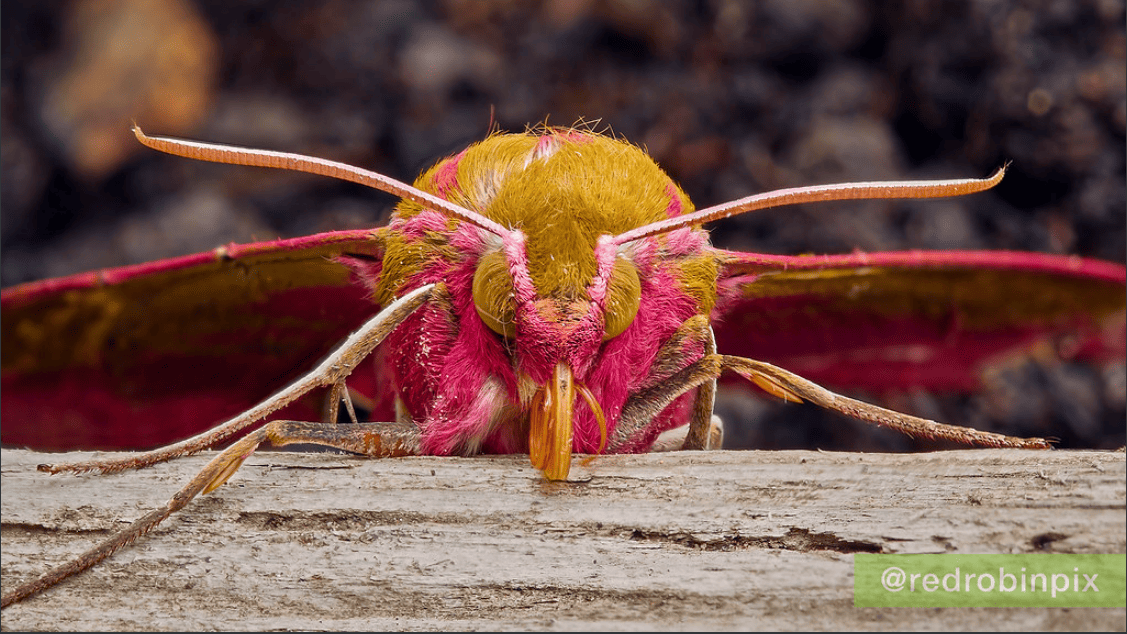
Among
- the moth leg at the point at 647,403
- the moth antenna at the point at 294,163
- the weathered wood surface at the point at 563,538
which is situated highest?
the moth antenna at the point at 294,163

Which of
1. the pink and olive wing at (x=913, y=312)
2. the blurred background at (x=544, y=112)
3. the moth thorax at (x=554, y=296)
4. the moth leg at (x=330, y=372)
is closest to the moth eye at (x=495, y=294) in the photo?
the moth thorax at (x=554, y=296)

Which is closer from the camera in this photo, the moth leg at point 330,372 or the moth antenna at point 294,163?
the moth antenna at point 294,163

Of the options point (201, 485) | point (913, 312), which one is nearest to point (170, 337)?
point (201, 485)

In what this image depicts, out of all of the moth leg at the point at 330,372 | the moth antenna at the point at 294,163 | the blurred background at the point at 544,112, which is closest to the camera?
the moth antenna at the point at 294,163

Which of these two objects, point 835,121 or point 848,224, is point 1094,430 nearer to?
point 848,224

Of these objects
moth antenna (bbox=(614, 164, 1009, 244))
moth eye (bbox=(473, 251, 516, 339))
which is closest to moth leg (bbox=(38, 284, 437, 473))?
moth eye (bbox=(473, 251, 516, 339))

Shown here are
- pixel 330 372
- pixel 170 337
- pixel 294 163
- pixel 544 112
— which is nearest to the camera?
pixel 294 163

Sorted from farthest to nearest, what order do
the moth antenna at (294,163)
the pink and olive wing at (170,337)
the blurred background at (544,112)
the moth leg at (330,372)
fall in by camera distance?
the blurred background at (544,112)
the pink and olive wing at (170,337)
the moth leg at (330,372)
the moth antenna at (294,163)

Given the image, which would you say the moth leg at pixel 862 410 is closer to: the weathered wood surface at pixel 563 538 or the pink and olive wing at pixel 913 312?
the weathered wood surface at pixel 563 538

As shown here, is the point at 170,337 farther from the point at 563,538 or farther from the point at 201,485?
the point at 563,538
